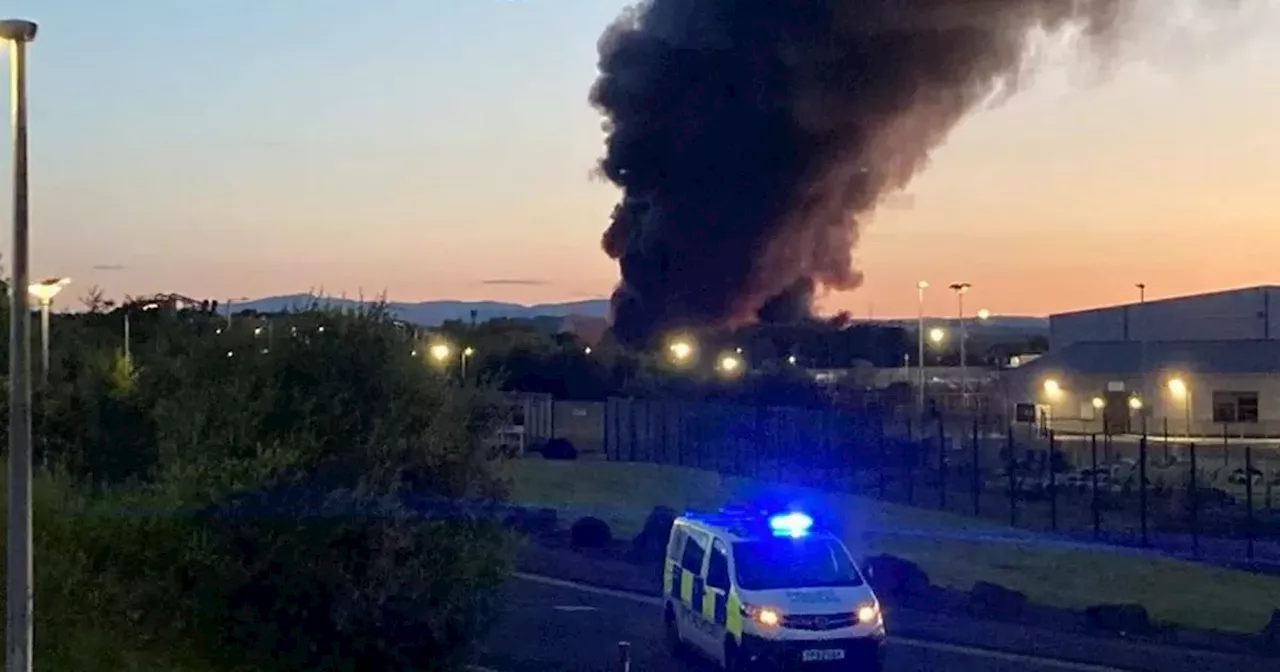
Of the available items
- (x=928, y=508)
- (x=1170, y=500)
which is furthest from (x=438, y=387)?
(x=1170, y=500)

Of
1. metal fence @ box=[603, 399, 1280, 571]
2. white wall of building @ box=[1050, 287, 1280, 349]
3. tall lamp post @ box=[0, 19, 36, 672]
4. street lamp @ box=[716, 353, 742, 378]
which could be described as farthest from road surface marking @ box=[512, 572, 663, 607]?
white wall of building @ box=[1050, 287, 1280, 349]

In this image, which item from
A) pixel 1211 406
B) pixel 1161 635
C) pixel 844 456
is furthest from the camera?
pixel 1211 406

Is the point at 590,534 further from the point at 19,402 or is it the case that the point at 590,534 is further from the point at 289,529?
the point at 19,402

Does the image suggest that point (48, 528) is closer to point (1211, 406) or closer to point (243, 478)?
point (243, 478)

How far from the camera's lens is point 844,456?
40.7 meters

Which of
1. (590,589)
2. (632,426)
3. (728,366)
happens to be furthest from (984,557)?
(728,366)

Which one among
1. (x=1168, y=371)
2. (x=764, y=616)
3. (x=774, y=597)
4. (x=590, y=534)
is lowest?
(x=590, y=534)

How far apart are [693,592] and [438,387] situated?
Answer: 410 centimetres

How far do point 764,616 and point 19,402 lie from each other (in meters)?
7.21

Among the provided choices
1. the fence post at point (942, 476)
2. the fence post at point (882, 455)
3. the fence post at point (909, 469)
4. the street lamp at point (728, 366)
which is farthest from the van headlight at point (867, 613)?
the street lamp at point (728, 366)

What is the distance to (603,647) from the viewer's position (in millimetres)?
19578

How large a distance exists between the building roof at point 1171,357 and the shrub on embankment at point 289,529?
170 feet

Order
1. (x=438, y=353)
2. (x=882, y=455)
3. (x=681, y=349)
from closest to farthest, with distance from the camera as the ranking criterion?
(x=438, y=353)
(x=882, y=455)
(x=681, y=349)

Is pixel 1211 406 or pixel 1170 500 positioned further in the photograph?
pixel 1211 406
